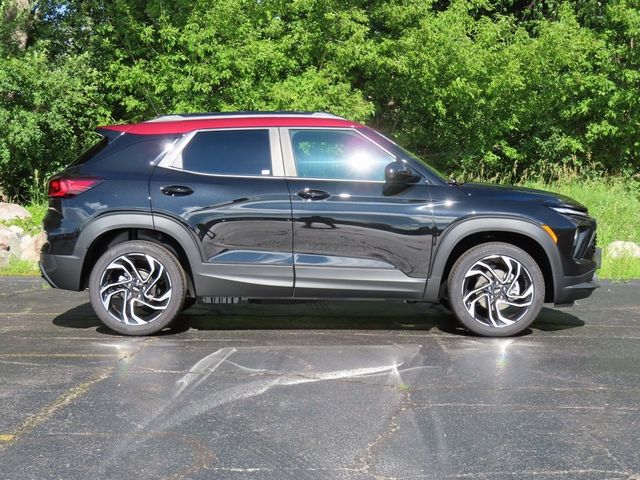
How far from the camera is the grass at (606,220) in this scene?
10836mm

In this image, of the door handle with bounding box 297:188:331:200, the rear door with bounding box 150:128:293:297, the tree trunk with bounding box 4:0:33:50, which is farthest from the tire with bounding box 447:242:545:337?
the tree trunk with bounding box 4:0:33:50

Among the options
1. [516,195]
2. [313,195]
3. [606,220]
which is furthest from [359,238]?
[606,220]

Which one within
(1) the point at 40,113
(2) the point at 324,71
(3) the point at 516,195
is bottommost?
(3) the point at 516,195

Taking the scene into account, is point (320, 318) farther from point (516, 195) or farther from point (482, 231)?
point (516, 195)

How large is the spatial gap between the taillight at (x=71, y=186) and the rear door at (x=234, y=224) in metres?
0.51

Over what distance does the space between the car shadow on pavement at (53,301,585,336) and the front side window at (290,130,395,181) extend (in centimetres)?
141

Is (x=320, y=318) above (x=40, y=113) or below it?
below

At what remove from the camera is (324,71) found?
1653cm

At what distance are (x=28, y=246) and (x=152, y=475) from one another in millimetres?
8449

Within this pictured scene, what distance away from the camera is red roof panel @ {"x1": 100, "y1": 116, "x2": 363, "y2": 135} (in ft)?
23.1

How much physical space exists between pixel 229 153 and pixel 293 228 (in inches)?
34.0

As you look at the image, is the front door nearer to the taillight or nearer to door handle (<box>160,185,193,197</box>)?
door handle (<box>160,185,193,197</box>)

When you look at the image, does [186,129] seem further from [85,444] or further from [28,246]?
[28,246]

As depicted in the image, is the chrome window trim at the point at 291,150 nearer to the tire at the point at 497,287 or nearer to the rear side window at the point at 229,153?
the rear side window at the point at 229,153
